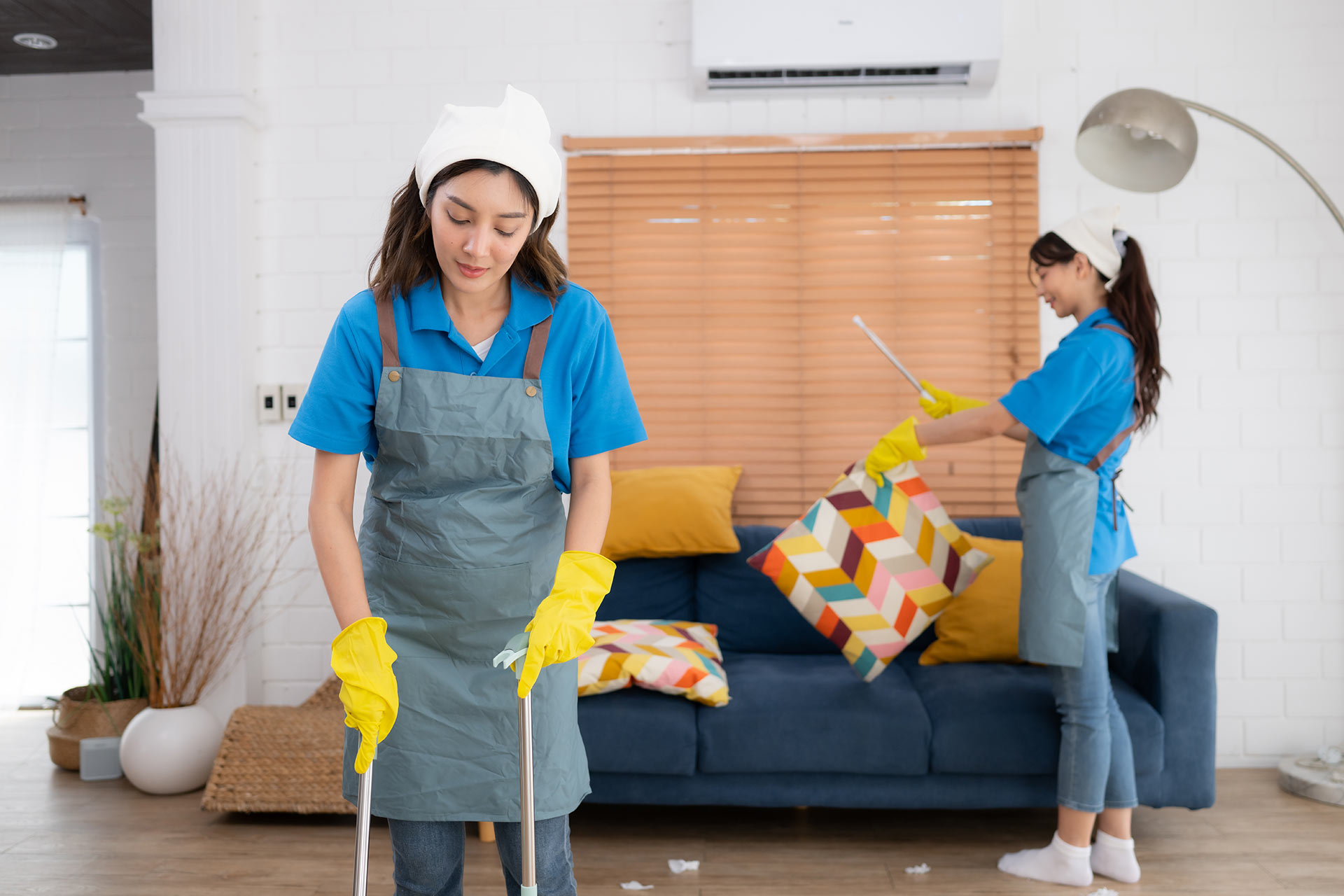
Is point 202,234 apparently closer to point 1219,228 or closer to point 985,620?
point 985,620

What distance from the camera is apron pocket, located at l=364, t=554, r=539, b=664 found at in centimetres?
131

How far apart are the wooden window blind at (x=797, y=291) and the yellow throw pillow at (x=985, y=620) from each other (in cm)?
43

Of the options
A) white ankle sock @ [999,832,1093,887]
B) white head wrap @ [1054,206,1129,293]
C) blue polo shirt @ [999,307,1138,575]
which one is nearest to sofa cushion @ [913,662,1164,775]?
white ankle sock @ [999,832,1093,887]

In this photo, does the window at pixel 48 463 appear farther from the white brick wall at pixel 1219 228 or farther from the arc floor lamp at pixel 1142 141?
the arc floor lamp at pixel 1142 141

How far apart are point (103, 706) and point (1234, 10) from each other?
405 centimetres

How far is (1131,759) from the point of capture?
7.40 feet

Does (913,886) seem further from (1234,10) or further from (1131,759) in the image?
(1234,10)

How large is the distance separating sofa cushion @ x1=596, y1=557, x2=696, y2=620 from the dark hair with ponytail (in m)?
1.31

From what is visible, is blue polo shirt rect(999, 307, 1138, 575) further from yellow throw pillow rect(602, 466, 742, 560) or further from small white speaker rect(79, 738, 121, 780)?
small white speaker rect(79, 738, 121, 780)

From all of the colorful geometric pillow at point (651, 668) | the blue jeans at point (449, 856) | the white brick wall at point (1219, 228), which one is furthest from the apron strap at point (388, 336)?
the white brick wall at point (1219, 228)

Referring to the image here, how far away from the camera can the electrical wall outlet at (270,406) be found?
319cm

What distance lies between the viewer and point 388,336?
4.27ft

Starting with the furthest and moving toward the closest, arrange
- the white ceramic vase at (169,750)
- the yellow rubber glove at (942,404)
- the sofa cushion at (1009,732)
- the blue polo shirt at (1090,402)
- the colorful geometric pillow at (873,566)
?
the white ceramic vase at (169,750)
the yellow rubber glove at (942,404)
the colorful geometric pillow at (873,566)
the sofa cushion at (1009,732)
the blue polo shirt at (1090,402)

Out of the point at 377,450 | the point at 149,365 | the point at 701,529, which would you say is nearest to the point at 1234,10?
the point at 701,529
